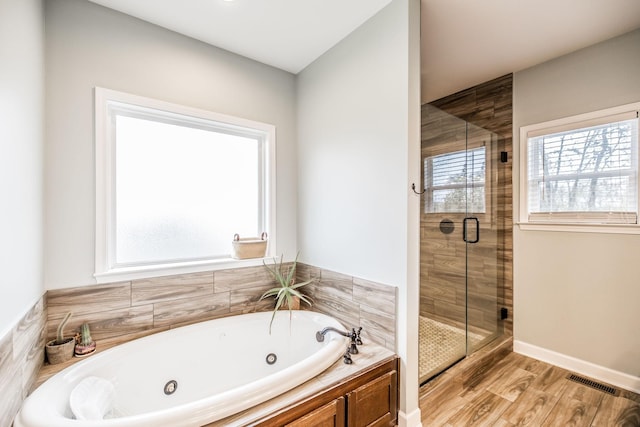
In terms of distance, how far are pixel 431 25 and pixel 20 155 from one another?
2.47 m

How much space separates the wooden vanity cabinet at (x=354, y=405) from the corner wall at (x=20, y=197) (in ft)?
3.37

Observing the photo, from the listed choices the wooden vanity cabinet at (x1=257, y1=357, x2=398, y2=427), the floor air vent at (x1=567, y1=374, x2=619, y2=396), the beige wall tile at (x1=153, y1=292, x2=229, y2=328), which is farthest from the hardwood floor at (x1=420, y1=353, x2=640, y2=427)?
the beige wall tile at (x1=153, y1=292, x2=229, y2=328)

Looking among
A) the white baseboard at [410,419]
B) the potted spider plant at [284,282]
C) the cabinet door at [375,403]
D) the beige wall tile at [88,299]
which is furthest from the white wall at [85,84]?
the white baseboard at [410,419]

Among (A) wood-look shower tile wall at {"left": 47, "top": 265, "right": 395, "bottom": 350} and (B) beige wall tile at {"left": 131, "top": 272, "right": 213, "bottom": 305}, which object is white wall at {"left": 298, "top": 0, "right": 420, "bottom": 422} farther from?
(B) beige wall tile at {"left": 131, "top": 272, "right": 213, "bottom": 305}

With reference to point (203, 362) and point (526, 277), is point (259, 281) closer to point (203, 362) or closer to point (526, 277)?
point (203, 362)

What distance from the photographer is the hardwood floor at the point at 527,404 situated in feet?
5.71

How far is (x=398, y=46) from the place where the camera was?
170 cm

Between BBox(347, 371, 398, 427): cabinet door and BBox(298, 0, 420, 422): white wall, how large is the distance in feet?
0.29

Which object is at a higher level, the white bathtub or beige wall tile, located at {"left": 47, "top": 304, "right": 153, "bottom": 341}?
beige wall tile, located at {"left": 47, "top": 304, "right": 153, "bottom": 341}

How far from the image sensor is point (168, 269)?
1981mm

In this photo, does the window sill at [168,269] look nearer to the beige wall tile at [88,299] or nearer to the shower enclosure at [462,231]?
the beige wall tile at [88,299]

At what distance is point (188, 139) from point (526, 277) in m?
3.17

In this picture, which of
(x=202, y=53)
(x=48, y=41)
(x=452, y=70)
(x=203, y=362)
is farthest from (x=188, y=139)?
(x=452, y=70)

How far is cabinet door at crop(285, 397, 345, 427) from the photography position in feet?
4.09
